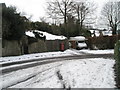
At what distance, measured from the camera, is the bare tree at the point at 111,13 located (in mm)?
51787

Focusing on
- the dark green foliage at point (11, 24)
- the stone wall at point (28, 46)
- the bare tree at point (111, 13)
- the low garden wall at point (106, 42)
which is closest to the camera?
the dark green foliage at point (11, 24)

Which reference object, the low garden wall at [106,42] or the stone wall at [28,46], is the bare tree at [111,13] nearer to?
the low garden wall at [106,42]

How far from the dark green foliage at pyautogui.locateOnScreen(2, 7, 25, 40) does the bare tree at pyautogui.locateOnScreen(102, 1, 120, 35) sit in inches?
1383

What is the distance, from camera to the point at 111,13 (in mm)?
53219

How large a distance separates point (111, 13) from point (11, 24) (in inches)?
1506

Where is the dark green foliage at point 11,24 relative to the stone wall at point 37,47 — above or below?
above

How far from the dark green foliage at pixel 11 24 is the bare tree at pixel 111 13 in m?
35.1

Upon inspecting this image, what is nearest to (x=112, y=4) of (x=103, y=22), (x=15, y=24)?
(x=103, y=22)

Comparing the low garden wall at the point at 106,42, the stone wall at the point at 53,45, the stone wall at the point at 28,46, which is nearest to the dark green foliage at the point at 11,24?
the stone wall at the point at 28,46

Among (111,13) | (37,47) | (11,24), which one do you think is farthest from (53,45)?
(111,13)

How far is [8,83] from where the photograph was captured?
848cm

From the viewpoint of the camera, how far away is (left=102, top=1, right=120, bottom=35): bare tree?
170 ft

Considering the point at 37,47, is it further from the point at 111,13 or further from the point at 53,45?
the point at 111,13

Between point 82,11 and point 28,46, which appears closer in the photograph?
point 28,46
